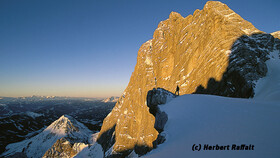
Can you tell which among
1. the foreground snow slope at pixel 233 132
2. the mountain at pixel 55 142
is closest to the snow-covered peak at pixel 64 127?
the mountain at pixel 55 142

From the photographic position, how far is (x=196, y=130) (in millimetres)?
7023

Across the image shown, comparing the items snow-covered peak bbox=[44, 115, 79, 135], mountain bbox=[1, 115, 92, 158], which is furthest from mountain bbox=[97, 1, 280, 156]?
snow-covered peak bbox=[44, 115, 79, 135]

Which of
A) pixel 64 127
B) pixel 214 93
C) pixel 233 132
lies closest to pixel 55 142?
pixel 64 127

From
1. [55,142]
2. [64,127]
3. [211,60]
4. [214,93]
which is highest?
[211,60]

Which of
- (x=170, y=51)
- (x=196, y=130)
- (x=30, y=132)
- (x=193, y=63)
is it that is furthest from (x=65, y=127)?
(x=196, y=130)

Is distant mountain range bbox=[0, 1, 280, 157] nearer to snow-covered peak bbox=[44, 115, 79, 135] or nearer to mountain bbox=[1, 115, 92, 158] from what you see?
mountain bbox=[1, 115, 92, 158]

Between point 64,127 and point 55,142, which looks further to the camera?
point 64,127

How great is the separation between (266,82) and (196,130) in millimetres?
12875

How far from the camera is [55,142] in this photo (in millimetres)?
107062

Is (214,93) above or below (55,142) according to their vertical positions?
above

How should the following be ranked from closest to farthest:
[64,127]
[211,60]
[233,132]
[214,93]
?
1. [233,132]
2. [214,93]
3. [211,60]
4. [64,127]

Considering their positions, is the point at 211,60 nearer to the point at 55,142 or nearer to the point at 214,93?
the point at 214,93

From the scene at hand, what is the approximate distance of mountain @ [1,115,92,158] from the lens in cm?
8862

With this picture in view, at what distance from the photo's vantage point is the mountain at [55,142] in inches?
3489
